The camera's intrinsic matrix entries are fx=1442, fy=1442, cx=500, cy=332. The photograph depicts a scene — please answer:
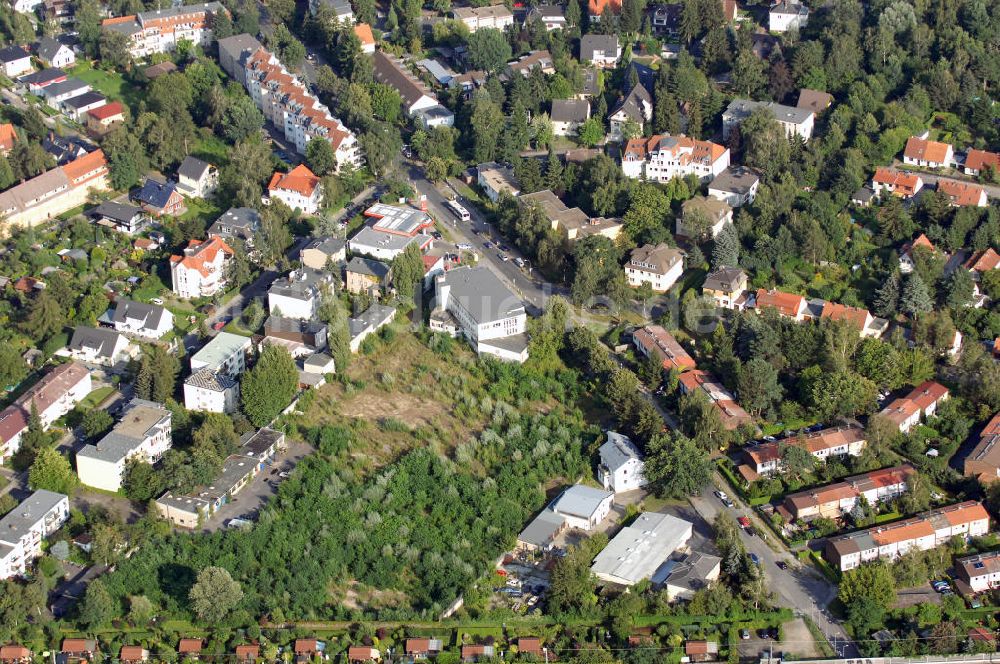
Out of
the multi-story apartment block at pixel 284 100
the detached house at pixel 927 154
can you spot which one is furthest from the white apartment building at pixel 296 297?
the detached house at pixel 927 154

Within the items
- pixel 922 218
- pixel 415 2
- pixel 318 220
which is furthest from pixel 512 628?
pixel 415 2

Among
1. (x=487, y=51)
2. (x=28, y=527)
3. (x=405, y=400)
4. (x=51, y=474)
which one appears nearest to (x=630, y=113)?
(x=487, y=51)

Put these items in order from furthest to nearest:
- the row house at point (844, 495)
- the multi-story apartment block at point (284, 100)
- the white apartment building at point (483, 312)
Answer: 1. the multi-story apartment block at point (284, 100)
2. the white apartment building at point (483, 312)
3. the row house at point (844, 495)

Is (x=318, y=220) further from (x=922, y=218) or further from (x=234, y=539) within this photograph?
(x=922, y=218)

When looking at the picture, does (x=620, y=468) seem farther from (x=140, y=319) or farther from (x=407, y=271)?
(x=140, y=319)

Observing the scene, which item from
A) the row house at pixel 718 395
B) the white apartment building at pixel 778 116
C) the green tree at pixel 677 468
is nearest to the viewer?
the green tree at pixel 677 468

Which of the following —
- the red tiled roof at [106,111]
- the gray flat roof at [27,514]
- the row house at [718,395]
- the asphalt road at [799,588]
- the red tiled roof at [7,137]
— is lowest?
the asphalt road at [799,588]

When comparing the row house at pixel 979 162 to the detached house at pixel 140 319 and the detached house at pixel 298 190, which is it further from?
the detached house at pixel 140 319
